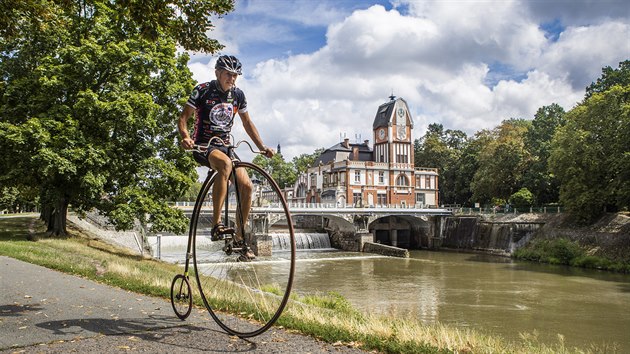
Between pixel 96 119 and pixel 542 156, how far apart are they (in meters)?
44.6

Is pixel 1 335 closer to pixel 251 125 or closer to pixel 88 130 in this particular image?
pixel 251 125

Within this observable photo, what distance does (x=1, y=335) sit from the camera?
15.5 ft

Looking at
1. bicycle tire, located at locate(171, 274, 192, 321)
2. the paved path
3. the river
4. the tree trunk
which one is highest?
the tree trunk

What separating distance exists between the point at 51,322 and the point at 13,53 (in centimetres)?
2112

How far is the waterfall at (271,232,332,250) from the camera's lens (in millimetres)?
49500

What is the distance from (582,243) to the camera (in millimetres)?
37875

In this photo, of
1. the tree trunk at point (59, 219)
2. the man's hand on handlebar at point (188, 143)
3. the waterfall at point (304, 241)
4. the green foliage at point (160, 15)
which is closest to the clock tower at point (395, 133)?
the waterfall at point (304, 241)

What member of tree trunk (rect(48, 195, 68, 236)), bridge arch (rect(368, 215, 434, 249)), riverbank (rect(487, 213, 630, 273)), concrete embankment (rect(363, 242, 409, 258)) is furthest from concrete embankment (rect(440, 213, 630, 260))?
tree trunk (rect(48, 195, 68, 236))

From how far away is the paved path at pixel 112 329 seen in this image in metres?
4.41

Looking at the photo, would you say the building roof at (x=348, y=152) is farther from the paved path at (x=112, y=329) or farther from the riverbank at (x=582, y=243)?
the paved path at (x=112, y=329)

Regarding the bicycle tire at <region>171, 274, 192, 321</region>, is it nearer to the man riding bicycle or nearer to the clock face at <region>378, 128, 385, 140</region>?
the man riding bicycle

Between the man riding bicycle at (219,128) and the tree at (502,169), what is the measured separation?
54.0m

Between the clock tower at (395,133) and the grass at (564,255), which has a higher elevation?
the clock tower at (395,133)

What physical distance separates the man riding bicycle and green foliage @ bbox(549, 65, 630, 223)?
1412 inches
